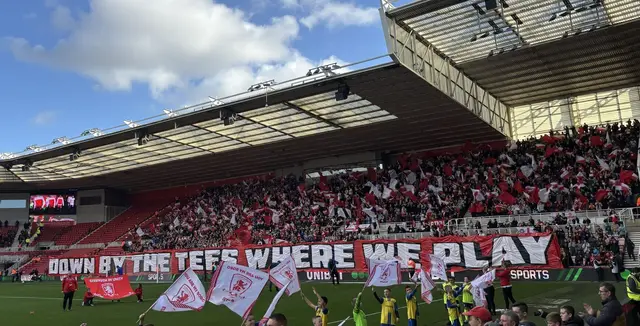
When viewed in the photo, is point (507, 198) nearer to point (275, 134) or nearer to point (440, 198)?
point (440, 198)

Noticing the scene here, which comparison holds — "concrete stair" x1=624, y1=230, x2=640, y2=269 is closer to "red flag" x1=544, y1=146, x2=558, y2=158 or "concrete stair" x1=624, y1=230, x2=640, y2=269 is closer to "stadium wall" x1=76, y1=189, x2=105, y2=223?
"red flag" x1=544, y1=146, x2=558, y2=158

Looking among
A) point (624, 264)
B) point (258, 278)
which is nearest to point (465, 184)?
point (624, 264)

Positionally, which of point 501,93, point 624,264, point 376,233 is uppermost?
point 501,93

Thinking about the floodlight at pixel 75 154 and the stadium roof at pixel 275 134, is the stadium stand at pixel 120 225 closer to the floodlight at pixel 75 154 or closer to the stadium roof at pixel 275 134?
the stadium roof at pixel 275 134

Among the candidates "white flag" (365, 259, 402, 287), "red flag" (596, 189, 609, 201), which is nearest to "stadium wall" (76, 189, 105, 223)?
"red flag" (596, 189, 609, 201)

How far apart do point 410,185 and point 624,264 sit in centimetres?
1702

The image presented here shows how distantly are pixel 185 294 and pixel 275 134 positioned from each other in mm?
29496

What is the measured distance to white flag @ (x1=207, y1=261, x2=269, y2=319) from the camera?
917 cm

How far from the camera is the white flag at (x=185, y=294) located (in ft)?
30.9

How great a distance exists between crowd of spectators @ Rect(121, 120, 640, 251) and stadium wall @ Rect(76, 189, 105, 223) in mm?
14115

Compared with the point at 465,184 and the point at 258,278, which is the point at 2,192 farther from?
the point at 258,278

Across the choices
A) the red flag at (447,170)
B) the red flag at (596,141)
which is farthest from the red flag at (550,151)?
the red flag at (447,170)

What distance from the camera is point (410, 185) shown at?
1517 inches

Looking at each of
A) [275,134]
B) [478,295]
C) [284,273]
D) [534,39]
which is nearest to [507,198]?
[534,39]
